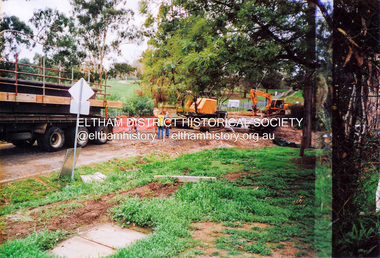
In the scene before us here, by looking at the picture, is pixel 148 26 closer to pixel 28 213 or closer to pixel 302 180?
pixel 28 213

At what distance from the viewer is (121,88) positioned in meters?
9.10

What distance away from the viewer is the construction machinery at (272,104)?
11384 mm

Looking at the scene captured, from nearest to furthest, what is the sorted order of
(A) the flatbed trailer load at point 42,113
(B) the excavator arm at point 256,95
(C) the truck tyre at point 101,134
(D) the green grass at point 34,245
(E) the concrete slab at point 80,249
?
(D) the green grass at point 34,245 → (E) the concrete slab at point 80,249 → (A) the flatbed trailer load at point 42,113 → (C) the truck tyre at point 101,134 → (B) the excavator arm at point 256,95

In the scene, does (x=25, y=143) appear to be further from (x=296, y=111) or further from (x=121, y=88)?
(x=296, y=111)

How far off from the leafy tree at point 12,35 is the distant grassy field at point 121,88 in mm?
2813

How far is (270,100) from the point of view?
40.1ft

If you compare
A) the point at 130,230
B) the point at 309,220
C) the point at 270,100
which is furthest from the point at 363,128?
the point at 270,100

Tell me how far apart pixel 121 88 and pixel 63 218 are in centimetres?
594

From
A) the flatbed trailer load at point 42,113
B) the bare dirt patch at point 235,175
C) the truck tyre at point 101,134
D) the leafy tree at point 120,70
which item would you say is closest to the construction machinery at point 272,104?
the bare dirt patch at point 235,175

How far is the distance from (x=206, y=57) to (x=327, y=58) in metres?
2.92

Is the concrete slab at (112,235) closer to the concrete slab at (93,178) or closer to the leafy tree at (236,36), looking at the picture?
the concrete slab at (93,178)

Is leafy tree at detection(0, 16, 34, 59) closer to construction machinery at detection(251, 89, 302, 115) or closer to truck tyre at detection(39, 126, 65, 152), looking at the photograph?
truck tyre at detection(39, 126, 65, 152)

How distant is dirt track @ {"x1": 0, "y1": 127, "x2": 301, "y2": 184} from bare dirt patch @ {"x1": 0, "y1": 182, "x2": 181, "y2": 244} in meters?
2.10

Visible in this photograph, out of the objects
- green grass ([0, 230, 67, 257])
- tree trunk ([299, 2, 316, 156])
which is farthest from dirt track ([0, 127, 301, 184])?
green grass ([0, 230, 67, 257])
